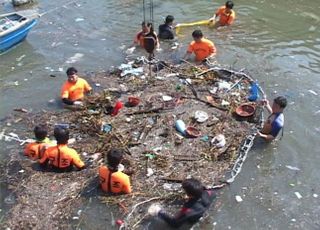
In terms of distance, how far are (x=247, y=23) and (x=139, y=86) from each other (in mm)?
5675

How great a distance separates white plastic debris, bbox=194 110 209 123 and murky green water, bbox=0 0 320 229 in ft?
4.01

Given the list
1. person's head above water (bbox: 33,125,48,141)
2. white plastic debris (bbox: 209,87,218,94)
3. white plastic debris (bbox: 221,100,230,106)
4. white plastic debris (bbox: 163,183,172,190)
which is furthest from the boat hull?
white plastic debris (bbox: 163,183,172,190)

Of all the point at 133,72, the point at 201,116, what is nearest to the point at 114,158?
the point at 201,116

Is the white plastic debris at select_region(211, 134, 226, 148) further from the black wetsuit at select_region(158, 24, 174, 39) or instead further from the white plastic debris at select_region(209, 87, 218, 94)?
the black wetsuit at select_region(158, 24, 174, 39)

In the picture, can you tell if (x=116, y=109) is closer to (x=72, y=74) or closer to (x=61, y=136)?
(x=72, y=74)

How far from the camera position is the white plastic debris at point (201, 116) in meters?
9.31

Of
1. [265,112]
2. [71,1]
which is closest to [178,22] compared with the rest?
[71,1]

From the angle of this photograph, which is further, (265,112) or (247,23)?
(247,23)

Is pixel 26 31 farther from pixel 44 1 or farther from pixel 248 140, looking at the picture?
pixel 248 140

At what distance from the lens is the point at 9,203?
7500 mm

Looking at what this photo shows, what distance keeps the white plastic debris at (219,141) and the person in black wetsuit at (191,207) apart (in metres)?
1.72

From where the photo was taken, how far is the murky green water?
25.0 ft

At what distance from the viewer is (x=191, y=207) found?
6.85 metres

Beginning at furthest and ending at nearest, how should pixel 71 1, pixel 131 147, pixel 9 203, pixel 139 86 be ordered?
pixel 71 1
pixel 139 86
pixel 131 147
pixel 9 203
